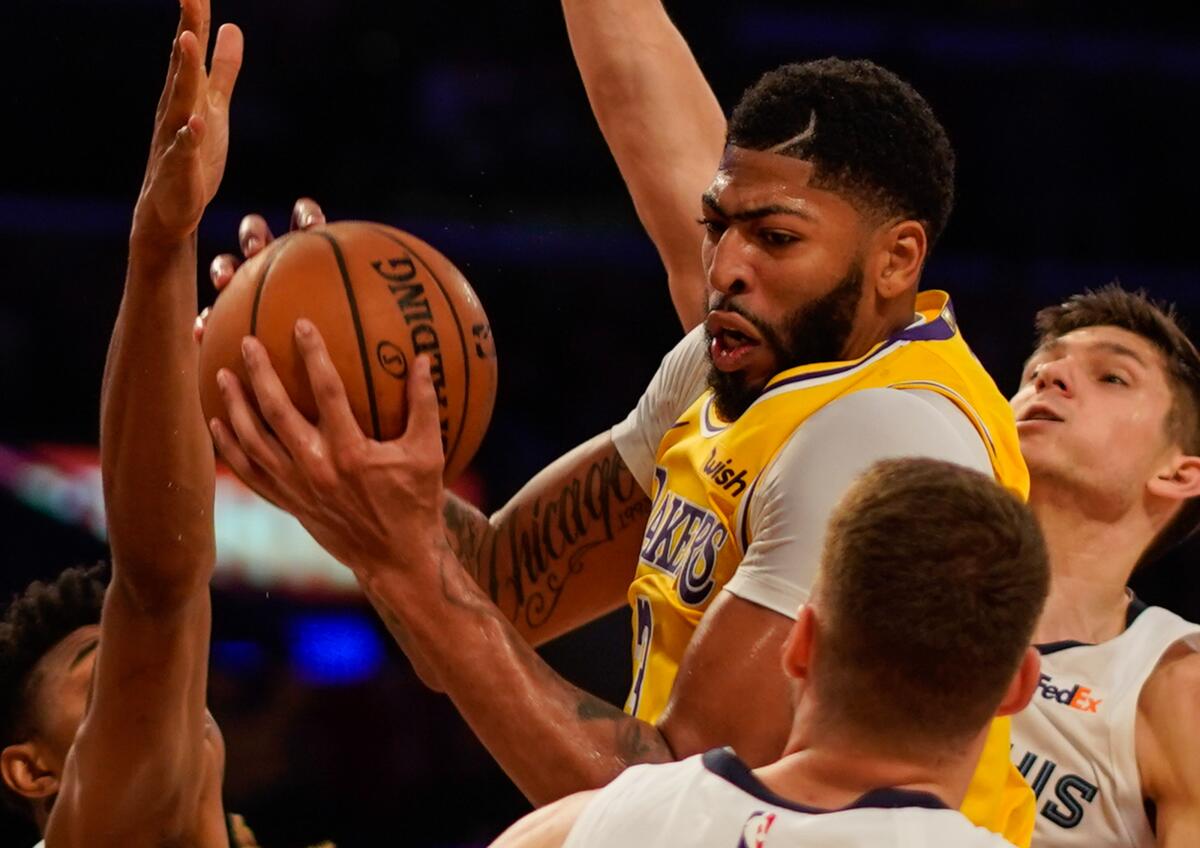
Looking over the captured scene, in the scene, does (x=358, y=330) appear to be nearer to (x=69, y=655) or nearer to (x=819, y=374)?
(x=819, y=374)

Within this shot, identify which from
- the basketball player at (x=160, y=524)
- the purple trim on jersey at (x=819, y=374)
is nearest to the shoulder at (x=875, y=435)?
the purple trim on jersey at (x=819, y=374)

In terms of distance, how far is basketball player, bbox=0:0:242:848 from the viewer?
267 cm

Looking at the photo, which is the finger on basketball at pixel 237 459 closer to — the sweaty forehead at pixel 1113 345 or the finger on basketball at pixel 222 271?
the finger on basketball at pixel 222 271

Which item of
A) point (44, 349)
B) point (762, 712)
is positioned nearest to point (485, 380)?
point (762, 712)

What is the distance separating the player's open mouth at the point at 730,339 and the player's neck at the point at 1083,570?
4.10 ft

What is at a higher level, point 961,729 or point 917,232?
point 917,232

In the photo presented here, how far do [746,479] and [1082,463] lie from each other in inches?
50.2

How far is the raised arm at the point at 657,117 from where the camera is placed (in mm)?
3590

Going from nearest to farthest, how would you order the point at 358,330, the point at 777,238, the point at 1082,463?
the point at 358,330 < the point at 777,238 < the point at 1082,463

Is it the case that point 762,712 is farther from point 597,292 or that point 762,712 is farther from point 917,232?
point 597,292

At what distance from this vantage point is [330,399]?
2.24 m

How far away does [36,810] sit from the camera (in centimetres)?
337

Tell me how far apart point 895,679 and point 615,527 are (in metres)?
1.54

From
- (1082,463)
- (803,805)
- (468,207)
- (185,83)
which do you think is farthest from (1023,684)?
(468,207)
